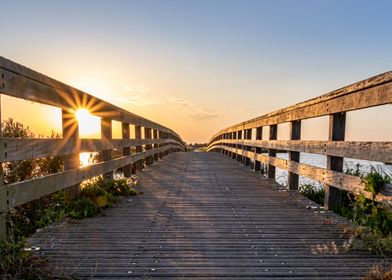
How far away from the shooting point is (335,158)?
4.39 m

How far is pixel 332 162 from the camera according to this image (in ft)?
14.4

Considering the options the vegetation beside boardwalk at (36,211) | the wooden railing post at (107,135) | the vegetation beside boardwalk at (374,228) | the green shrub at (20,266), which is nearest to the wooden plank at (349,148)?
the vegetation beside boardwalk at (374,228)

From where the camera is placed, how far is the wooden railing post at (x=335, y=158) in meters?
4.34

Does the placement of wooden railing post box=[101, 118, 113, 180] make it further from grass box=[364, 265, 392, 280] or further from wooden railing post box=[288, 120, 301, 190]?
grass box=[364, 265, 392, 280]

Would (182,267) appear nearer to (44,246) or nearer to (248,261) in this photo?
(248,261)

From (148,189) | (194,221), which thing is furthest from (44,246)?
(148,189)

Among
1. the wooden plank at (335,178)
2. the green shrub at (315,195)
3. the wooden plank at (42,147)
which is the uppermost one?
the wooden plank at (42,147)

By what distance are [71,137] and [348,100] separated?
11.1 feet

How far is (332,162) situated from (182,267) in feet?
8.84

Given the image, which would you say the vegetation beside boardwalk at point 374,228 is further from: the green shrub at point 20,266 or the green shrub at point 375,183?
the green shrub at point 20,266

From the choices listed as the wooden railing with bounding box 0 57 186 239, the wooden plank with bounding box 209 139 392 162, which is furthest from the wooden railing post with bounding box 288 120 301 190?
the wooden railing with bounding box 0 57 186 239

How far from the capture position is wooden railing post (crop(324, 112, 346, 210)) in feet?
14.2

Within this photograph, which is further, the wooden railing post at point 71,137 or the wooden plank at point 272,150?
the wooden plank at point 272,150

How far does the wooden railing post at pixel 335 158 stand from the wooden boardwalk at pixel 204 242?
0.92 feet
